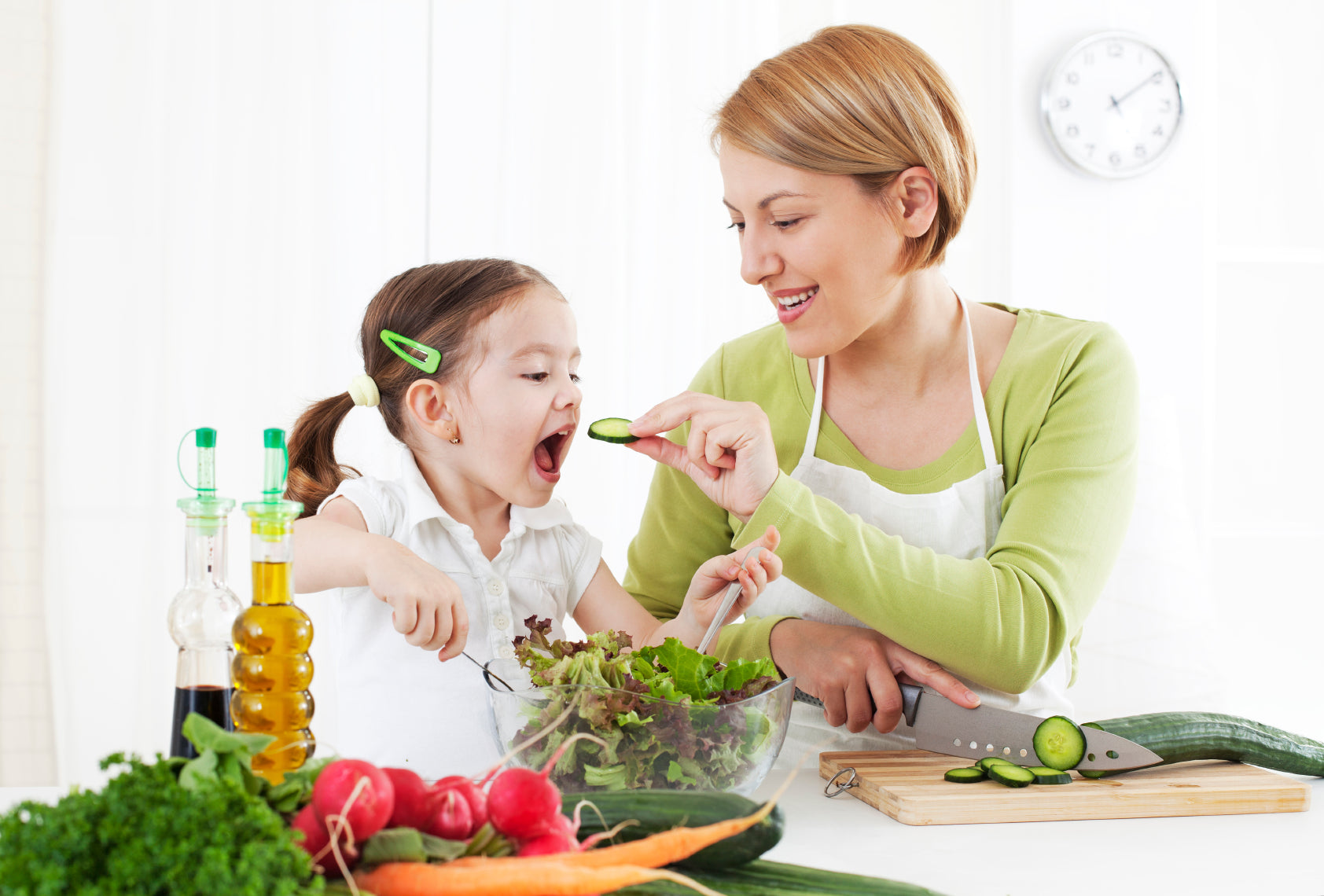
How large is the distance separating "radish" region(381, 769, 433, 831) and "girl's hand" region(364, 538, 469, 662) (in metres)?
0.49

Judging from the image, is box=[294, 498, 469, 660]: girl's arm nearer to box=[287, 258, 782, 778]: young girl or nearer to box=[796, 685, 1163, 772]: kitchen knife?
box=[287, 258, 782, 778]: young girl

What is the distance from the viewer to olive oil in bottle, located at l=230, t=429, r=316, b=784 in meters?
0.82

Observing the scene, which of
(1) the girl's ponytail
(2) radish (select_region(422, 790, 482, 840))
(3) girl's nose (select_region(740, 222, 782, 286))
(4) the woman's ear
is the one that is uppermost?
(4) the woman's ear

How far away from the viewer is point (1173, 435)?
2.71m

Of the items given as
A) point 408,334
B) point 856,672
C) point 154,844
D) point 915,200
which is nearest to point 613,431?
point 408,334

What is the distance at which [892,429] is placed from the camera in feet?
5.81

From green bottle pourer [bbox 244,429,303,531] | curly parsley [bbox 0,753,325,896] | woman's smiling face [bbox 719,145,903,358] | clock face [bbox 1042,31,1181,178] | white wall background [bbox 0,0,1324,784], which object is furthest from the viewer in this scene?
clock face [bbox 1042,31,1181,178]

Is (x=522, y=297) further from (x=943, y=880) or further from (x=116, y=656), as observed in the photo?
(x=116, y=656)

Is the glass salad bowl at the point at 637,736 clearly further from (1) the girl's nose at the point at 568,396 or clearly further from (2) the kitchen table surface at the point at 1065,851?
(1) the girl's nose at the point at 568,396

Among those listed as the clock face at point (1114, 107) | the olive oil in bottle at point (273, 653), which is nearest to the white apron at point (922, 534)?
the olive oil in bottle at point (273, 653)

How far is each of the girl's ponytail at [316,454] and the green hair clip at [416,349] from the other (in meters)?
0.14

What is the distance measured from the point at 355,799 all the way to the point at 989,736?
3.11 feet

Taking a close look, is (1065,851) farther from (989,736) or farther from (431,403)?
(431,403)

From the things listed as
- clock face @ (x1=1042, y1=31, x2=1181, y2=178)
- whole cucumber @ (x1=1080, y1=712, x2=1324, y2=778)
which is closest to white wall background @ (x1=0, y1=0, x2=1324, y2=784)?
clock face @ (x1=1042, y1=31, x2=1181, y2=178)
